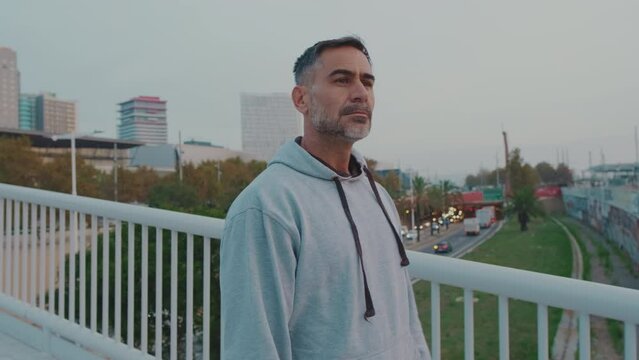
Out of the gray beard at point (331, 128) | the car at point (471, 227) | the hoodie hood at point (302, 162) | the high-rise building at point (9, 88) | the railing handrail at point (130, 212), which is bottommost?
the car at point (471, 227)

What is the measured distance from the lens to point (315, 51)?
131 centimetres

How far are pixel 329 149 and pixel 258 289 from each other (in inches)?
15.7

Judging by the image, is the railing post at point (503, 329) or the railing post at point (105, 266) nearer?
the railing post at point (503, 329)

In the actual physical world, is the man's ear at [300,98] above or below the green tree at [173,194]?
above

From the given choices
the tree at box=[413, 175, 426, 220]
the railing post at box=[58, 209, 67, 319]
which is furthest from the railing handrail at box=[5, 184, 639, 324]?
the tree at box=[413, 175, 426, 220]

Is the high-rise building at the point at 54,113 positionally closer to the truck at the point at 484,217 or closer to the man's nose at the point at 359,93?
the truck at the point at 484,217

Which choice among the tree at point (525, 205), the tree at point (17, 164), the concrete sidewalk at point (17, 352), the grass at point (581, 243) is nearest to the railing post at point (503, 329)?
the concrete sidewalk at point (17, 352)

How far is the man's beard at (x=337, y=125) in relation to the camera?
1285mm

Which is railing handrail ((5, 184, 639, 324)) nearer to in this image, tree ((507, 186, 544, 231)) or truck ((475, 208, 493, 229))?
tree ((507, 186, 544, 231))

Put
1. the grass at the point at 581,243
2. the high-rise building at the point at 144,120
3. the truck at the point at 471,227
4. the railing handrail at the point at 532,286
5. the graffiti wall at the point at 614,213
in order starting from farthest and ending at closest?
the high-rise building at the point at 144,120 < the truck at the point at 471,227 < the grass at the point at 581,243 < the graffiti wall at the point at 614,213 < the railing handrail at the point at 532,286

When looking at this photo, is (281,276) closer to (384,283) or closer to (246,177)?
(384,283)

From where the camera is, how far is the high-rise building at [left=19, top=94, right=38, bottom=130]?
14075 cm

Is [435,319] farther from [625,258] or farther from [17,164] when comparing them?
[17,164]

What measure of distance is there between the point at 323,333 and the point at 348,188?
35cm
